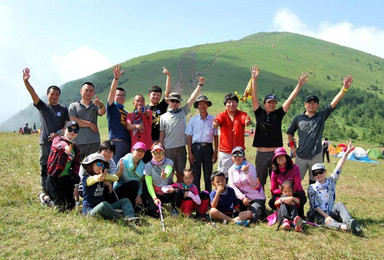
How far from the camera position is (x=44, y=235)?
4.73 metres

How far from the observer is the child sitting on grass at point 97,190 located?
5379 mm

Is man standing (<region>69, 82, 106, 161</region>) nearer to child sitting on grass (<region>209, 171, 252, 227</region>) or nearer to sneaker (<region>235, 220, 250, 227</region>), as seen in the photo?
child sitting on grass (<region>209, 171, 252, 227</region>)

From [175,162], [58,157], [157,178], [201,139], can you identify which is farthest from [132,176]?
[201,139]

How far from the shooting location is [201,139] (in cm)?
684

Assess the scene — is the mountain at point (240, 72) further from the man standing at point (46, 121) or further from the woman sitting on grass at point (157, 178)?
the woman sitting on grass at point (157, 178)

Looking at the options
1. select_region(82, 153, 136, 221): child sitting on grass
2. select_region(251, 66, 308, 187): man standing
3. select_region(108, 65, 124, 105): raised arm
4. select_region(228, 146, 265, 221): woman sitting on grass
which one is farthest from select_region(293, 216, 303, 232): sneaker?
select_region(108, 65, 124, 105): raised arm

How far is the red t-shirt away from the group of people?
22 millimetres

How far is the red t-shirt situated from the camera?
6.64 m

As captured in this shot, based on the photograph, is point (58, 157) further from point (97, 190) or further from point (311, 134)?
point (311, 134)

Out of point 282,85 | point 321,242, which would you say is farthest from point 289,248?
point 282,85

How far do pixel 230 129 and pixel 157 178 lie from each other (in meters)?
1.92

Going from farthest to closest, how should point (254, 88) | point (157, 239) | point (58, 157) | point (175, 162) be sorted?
point (175, 162), point (254, 88), point (58, 157), point (157, 239)

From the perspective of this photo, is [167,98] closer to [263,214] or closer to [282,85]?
[263,214]

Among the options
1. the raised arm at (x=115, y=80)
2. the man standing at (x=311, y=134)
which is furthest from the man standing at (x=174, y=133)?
the man standing at (x=311, y=134)
